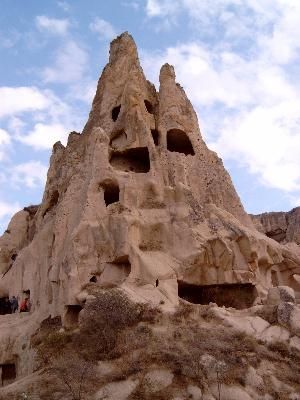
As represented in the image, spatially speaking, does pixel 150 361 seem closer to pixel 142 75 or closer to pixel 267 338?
pixel 267 338

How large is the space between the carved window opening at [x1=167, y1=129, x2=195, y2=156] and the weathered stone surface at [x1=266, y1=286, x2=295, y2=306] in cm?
1033

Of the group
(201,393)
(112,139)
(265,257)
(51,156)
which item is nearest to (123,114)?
(112,139)

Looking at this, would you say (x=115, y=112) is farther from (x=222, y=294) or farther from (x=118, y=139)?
(x=222, y=294)

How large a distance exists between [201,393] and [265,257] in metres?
10.5

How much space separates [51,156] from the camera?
27.8m

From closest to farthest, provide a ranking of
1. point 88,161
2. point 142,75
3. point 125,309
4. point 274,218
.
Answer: point 125,309 < point 88,161 < point 142,75 < point 274,218

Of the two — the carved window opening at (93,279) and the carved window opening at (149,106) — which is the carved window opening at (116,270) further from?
the carved window opening at (149,106)

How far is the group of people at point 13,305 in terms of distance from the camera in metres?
22.9

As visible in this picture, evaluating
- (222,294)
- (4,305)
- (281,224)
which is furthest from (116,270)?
(281,224)

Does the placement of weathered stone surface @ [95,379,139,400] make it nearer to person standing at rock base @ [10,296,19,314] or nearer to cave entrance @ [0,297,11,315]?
person standing at rock base @ [10,296,19,314]

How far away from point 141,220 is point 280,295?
662 centimetres

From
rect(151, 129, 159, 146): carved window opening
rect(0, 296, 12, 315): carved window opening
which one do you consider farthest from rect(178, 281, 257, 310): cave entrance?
rect(0, 296, 12, 315): carved window opening

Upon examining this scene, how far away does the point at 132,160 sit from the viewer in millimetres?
23984

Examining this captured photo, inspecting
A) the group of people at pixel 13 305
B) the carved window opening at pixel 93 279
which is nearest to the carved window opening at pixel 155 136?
the carved window opening at pixel 93 279
